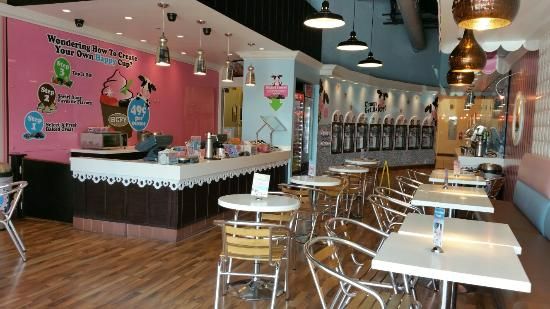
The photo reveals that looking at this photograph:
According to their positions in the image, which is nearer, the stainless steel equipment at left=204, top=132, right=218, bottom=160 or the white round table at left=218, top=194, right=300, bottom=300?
the white round table at left=218, top=194, right=300, bottom=300

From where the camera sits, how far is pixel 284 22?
834 cm

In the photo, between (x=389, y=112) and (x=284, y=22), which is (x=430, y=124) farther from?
(x=284, y=22)

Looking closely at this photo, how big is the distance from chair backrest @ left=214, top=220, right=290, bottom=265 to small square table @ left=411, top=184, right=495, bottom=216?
5.16 ft

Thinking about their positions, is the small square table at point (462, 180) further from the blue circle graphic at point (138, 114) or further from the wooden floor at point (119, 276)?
the blue circle graphic at point (138, 114)

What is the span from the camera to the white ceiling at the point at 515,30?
484 cm

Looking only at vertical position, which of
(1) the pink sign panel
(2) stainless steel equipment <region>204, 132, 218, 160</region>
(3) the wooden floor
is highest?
(1) the pink sign panel

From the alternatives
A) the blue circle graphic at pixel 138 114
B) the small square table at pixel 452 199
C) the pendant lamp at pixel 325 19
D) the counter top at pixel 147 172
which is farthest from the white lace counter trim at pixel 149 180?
the blue circle graphic at pixel 138 114

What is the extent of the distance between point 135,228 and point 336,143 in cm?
803

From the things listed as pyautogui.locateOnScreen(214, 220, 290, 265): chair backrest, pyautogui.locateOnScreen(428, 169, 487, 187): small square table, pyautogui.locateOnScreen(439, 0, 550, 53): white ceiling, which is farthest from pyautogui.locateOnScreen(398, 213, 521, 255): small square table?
pyautogui.locateOnScreen(439, 0, 550, 53): white ceiling

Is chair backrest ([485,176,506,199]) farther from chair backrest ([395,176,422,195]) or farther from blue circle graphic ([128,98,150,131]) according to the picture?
blue circle graphic ([128,98,150,131])

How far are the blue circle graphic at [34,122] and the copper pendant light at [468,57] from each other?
18.5 feet

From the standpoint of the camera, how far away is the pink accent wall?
6234 mm

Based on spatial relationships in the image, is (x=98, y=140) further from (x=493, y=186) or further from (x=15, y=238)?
(x=493, y=186)

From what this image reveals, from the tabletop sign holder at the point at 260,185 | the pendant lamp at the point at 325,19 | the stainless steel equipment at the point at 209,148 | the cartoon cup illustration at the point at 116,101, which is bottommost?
the tabletop sign holder at the point at 260,185
